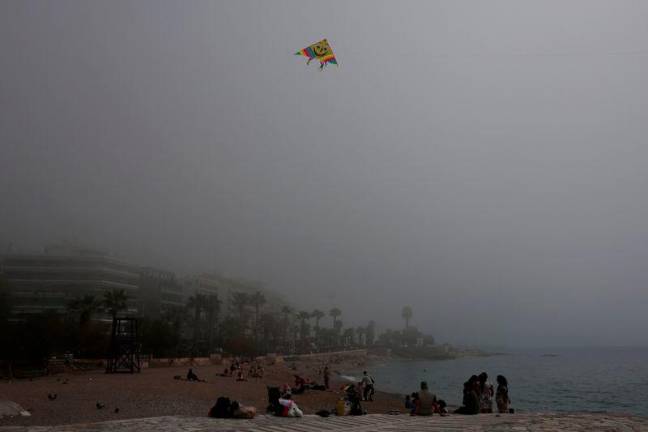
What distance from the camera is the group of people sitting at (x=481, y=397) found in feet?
58.1

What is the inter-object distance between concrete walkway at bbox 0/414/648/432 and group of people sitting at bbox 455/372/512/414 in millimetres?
2638

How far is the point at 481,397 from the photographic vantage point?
61.4ft

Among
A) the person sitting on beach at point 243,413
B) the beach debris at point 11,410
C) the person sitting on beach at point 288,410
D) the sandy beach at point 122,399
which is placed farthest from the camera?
the sandy beach at point 122,399

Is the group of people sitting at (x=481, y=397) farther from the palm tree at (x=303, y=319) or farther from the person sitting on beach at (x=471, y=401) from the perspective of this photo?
the palm tree at (x=303, y=319)

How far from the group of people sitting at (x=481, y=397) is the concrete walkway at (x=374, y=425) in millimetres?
2638

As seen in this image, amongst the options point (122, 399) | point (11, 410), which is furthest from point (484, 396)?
point (11, 410)

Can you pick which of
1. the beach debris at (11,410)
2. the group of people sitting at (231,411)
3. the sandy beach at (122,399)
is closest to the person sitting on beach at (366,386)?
the sandy beach at (122,399)

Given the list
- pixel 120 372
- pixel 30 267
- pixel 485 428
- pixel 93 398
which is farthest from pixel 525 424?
pixel 30 267

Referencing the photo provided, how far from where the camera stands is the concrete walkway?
12672 millimetres

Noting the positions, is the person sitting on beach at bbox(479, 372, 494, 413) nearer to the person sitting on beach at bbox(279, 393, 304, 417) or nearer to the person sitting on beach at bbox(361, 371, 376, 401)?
the person sitting on beach at bbox(279, 393, 304, 417)

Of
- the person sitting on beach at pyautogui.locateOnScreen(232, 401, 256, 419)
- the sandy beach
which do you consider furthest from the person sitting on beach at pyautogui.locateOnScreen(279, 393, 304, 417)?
the sandy beach

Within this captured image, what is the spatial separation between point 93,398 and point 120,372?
1924 centimetres

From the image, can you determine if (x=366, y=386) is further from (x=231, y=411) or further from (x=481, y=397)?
(x=231, y=411)

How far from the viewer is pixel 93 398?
23.8 metres
